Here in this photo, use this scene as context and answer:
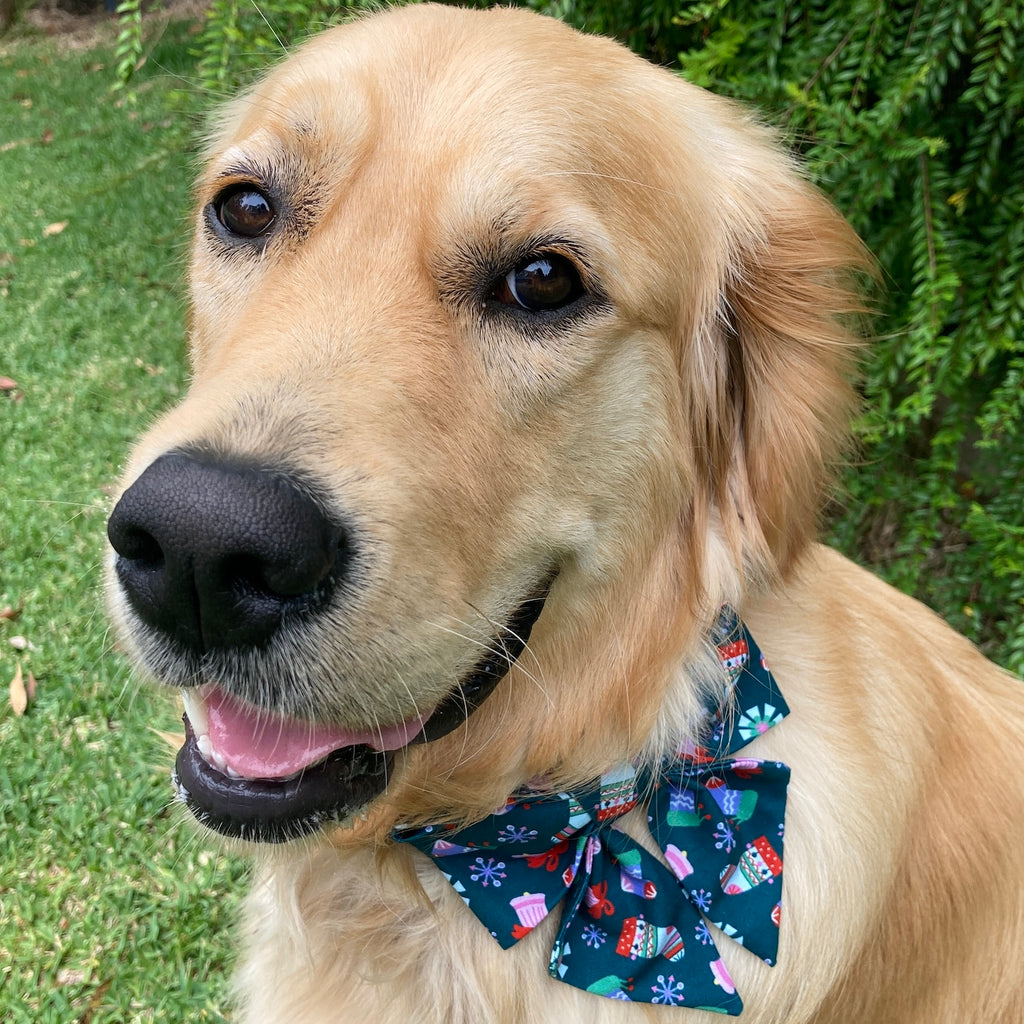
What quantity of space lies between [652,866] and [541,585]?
0.71 meters

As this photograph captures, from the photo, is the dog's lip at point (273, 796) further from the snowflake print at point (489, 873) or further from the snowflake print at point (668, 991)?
the snowflake print at point (668, 991)

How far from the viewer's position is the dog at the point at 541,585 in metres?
1.50

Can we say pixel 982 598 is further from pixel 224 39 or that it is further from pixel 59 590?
pixel 59 590

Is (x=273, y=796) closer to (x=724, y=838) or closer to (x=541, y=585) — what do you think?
(x=541, y=585)

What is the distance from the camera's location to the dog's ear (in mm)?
2145

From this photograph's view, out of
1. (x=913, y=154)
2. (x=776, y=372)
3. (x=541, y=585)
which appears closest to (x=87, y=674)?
(x=541, y=585)

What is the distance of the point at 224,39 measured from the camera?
3227 millimetres

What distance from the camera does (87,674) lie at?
12.8 feet

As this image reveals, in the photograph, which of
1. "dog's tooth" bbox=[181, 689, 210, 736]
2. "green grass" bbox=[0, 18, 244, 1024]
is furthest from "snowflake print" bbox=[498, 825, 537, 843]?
"green grass" bbox=[0, 18, 244, 1024]

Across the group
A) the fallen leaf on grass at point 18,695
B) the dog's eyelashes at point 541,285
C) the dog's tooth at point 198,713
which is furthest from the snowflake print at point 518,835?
the fallen leaf on grass at point 18,695

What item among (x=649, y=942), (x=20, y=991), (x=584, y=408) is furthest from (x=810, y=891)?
(x=20, y=991)

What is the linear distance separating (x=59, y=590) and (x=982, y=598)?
4.48m

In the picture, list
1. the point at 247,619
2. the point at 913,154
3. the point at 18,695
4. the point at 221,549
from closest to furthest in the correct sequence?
1. the point at 221,549
2. the point at 247,619
3. the point at 913,154
4. the point at 18,695

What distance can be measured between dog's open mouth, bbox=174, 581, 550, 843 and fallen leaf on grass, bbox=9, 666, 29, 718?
97.5 inches
